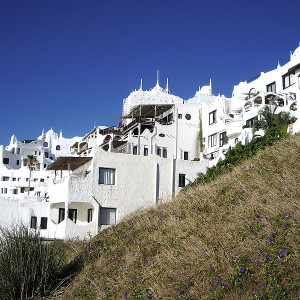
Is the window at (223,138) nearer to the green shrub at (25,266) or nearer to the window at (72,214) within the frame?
the window at (72,214)

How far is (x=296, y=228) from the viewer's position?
36.1 feet

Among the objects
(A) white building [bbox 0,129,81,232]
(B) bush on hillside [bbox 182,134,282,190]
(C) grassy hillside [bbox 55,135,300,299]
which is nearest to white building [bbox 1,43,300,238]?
(A) white building [bbox 0,129,81,232]

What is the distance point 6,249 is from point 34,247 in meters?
0.99

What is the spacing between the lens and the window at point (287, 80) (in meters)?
38.6

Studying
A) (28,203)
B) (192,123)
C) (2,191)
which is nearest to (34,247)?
(28,203)

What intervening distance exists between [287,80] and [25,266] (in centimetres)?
3223

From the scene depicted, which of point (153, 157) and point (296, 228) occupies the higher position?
point (153, 157)

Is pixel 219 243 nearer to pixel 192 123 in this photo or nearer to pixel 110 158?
pixel 110 158

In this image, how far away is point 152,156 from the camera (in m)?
32.1

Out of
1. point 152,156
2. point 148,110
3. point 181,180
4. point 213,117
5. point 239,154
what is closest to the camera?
point 239,154

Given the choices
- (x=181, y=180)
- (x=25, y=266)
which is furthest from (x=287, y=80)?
(x=25, y=266)

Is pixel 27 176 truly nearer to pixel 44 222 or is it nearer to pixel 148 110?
pixel 148 110

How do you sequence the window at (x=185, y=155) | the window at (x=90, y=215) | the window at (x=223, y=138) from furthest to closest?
the window at (x=185, y=155), the window at (x=223, y=138), the window at (x=90, y=215)

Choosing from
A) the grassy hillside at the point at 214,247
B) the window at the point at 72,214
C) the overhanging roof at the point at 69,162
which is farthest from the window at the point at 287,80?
the window at the point at 72,214
